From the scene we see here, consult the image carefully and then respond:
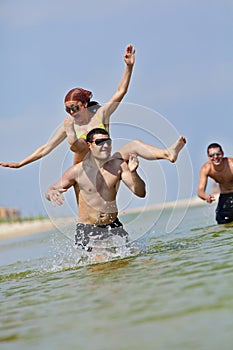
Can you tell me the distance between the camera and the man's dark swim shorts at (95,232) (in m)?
9.48

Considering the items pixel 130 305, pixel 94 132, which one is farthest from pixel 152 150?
pixel 130 305

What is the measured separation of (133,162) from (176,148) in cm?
51

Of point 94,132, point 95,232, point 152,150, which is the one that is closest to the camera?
point 152,150

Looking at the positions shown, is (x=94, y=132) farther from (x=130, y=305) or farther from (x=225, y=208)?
(x=225, y=208)

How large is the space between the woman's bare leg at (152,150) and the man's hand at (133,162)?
0.37 metres

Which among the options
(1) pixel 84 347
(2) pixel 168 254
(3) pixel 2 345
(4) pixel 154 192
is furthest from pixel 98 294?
(4) pixel 154 192

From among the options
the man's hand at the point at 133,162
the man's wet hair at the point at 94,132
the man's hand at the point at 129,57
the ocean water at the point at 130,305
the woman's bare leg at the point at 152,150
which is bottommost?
the ocean water at the point at 130,305

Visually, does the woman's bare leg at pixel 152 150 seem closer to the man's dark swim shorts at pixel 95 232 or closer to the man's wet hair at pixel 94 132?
the man's wet hair at pixel 94 132

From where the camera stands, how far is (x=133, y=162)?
828 cm

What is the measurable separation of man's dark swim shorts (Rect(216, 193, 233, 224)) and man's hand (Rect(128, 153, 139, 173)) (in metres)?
5.42

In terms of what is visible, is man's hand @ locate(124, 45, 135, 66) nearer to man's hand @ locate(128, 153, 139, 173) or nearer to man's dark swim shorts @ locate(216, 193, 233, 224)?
man's hand @ locate(128, 153, 139, 173)

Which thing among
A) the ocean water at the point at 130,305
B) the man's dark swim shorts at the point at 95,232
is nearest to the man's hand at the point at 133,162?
the ocean water at the point at 130,305

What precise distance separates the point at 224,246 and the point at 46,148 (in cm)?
258

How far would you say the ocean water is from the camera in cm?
458
